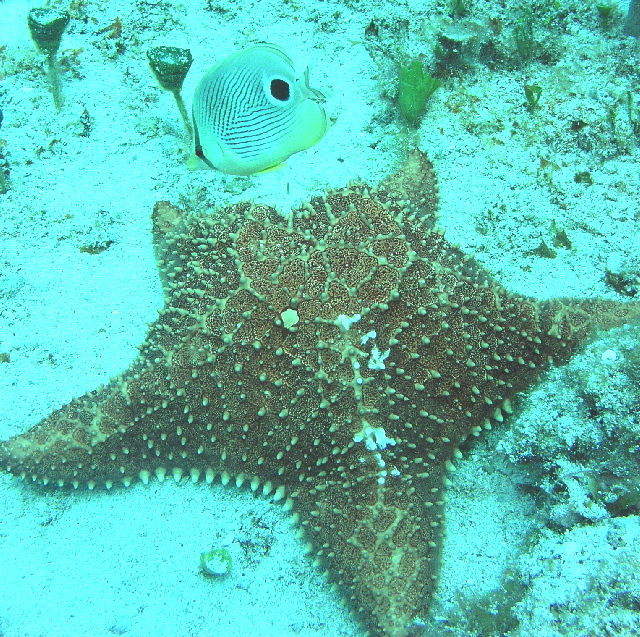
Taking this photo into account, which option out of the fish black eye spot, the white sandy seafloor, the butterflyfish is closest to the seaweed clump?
the white sandy seafloor

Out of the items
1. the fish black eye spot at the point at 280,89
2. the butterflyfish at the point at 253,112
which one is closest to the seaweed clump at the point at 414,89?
the butterflyfish at the point at 253,112

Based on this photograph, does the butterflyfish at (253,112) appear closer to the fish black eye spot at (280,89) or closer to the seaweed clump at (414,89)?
the fish black eye spot at (280,89)

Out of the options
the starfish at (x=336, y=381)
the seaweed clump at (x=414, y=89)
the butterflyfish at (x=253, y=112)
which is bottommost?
the starfish at (x=336, y=381)

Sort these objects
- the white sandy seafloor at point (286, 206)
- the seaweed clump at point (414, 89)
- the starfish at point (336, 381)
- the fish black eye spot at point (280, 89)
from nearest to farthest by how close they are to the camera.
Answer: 1. the fish black eye spot at point (280, 89)
2. the white sandy seafloor at point (286, 206)
3. the starfish at point (336, 381)
4. the seaweed clump at point (414, 89)

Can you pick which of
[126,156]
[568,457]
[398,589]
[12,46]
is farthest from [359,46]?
[398,589]

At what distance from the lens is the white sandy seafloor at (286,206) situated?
286cm

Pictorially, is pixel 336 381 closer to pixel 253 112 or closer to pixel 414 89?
pixel 253 112

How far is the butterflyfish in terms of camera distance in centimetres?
261

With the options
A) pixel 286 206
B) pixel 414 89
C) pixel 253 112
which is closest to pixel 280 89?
pixel 253 112

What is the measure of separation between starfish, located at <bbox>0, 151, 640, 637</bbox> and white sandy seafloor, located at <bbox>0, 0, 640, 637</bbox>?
34 centimetres

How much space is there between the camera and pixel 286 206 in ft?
14.1

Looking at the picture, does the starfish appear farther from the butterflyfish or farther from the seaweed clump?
the seaweed clump

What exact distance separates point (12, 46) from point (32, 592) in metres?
Result: 5.57

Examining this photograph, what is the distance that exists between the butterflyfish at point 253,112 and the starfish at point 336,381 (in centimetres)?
66
